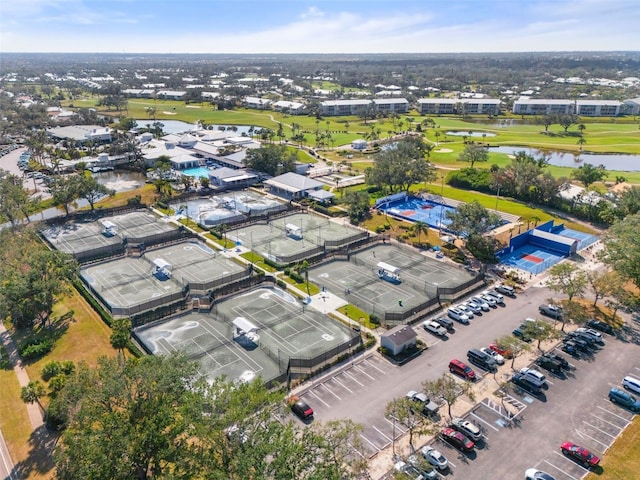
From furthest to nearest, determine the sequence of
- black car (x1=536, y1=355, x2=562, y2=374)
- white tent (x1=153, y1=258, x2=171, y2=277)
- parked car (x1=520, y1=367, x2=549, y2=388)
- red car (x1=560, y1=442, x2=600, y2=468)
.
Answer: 1. white tent (x1=153, y1=258, x2=171, y2=277)
2. black car (x1=536, y1=355, x2=562, y2=374)
3. parked car (x1=520, y1=367, x2=549, y2=388)
4. red car (x1=560, y1=442, x2=600, y2=468)

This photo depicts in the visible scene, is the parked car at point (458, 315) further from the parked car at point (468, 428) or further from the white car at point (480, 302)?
the parked car at point (468, 428)

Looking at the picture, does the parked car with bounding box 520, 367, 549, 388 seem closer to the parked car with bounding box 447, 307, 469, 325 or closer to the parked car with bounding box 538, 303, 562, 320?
the parked car with bounding box 447, 307, 469, 325

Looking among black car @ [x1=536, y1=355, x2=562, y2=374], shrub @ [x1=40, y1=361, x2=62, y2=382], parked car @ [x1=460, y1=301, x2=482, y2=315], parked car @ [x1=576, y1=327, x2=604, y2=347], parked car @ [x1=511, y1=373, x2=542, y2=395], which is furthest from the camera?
parked car @ [x1=460, y1=301, x2=482, y2=315]

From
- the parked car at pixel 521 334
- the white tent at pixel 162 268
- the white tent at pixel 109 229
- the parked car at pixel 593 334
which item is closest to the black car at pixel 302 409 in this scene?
the parked car at pixel 521 334

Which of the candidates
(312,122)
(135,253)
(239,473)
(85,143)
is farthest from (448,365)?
(312,122)

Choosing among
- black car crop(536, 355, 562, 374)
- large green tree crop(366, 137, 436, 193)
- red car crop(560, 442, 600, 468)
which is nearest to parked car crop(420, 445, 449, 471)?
red car crop(560, 442, 600, 468)

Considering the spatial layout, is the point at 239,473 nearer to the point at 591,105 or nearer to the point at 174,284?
the point at 174,284

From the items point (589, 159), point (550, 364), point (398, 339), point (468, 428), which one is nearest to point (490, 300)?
point (550, 364)
